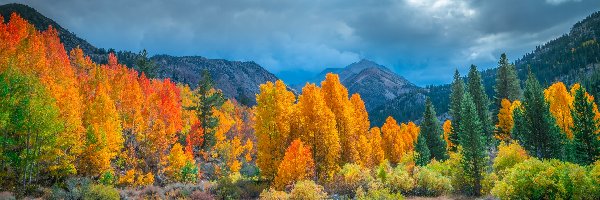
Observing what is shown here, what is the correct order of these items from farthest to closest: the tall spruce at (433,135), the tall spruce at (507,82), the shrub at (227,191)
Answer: the tall spruce at (507,82) → the tall spruce at (433,135) → the shrub at (227,191)

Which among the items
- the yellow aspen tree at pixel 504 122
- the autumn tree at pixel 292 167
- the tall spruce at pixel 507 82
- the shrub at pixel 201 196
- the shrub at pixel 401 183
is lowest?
the shrub at pixel 201 196

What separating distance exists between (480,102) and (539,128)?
2378cm

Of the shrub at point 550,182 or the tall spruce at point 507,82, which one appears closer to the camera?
the shrub at point 550,182

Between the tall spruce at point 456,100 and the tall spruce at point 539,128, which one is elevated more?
the tall spruce at point 456,100

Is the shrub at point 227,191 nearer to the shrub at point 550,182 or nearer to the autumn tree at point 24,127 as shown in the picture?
the autumn tree at point 24,127

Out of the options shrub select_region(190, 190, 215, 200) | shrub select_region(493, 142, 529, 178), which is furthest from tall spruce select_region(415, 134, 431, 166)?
shrub select_region(190, 190, 215, 200)

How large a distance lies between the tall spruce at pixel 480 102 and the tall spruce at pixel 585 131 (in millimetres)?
24078

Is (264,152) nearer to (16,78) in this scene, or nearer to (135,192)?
(135,192)

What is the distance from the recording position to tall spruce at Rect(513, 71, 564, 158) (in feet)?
129

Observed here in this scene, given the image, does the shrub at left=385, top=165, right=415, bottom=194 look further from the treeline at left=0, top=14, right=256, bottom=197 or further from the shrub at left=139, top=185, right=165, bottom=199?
the treeline at left=0, top=14, right=256, bottom=197

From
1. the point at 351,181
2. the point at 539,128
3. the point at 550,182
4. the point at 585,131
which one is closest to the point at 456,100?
the point at 539,128

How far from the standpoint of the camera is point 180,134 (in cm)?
5922

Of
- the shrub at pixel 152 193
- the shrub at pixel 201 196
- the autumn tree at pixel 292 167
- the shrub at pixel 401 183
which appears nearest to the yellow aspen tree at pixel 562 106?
the shrub at pixel 401 183

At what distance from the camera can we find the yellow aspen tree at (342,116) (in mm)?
35906
